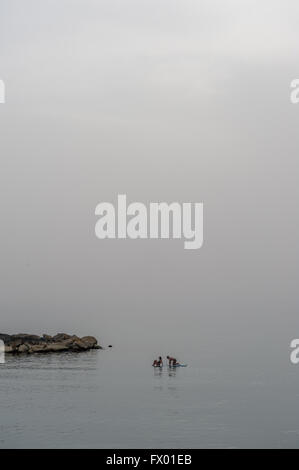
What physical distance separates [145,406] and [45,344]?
4782cm

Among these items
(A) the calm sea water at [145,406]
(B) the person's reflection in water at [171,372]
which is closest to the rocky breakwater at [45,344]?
→ (A) the calm sea water at [145,406]

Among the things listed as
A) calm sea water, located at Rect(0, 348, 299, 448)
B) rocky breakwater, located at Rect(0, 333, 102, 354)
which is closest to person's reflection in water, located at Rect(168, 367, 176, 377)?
calm sea water, located at Rect(0, 348, 299, 448)

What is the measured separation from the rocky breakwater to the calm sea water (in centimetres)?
1714

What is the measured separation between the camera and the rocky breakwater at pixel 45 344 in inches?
4104

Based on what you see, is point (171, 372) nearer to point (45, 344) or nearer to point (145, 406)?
point (145, 406)

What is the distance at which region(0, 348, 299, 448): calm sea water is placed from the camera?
4853 cm

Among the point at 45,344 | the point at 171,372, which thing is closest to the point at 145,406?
the point at 171,372

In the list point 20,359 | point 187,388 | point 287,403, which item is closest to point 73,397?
point 187,388

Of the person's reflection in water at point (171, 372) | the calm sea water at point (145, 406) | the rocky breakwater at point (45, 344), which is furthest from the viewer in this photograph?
the rocky breakwater at point (45, 344)

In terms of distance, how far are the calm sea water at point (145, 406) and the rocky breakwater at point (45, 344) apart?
56.2 feet

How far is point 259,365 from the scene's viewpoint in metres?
91.3

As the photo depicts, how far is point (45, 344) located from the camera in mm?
105562

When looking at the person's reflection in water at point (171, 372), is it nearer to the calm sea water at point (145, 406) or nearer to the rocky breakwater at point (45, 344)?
the calm sea water at point (145, 406)
